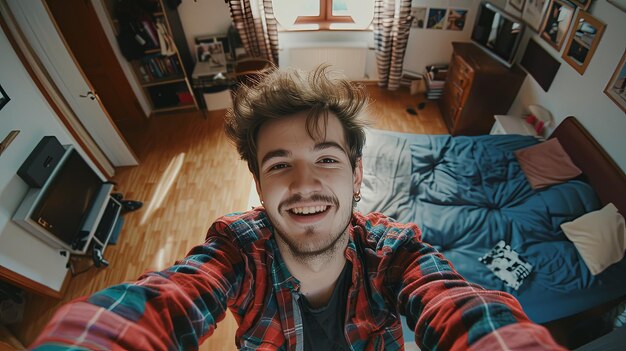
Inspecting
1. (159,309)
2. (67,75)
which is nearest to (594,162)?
(159,309)

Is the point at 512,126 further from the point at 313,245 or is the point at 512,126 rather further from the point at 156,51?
the point at 156,51

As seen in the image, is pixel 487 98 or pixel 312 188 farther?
pixel 487 98

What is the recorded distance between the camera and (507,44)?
2695mm

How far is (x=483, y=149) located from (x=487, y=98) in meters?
0.84

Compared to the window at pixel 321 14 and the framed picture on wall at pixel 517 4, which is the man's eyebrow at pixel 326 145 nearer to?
the framed picture on wall at pixel 517 4

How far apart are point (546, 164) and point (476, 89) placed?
40.7 inches

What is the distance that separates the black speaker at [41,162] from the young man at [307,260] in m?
1.71

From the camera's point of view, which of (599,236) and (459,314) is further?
(599,236)

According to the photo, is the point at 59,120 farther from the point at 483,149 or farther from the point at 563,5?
the point at 563,5

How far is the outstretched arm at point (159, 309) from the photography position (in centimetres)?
49

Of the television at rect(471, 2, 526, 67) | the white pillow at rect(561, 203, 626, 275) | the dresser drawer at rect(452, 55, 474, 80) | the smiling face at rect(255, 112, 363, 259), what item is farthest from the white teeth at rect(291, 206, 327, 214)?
the television at rect(471, 2, 526, 67)

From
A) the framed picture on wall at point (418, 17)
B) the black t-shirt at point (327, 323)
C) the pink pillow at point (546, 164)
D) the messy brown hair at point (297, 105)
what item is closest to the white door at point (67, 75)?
the messy brown hair at point (297, 105)

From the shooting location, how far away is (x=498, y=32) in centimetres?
277

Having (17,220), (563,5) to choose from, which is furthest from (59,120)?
(563,5)
